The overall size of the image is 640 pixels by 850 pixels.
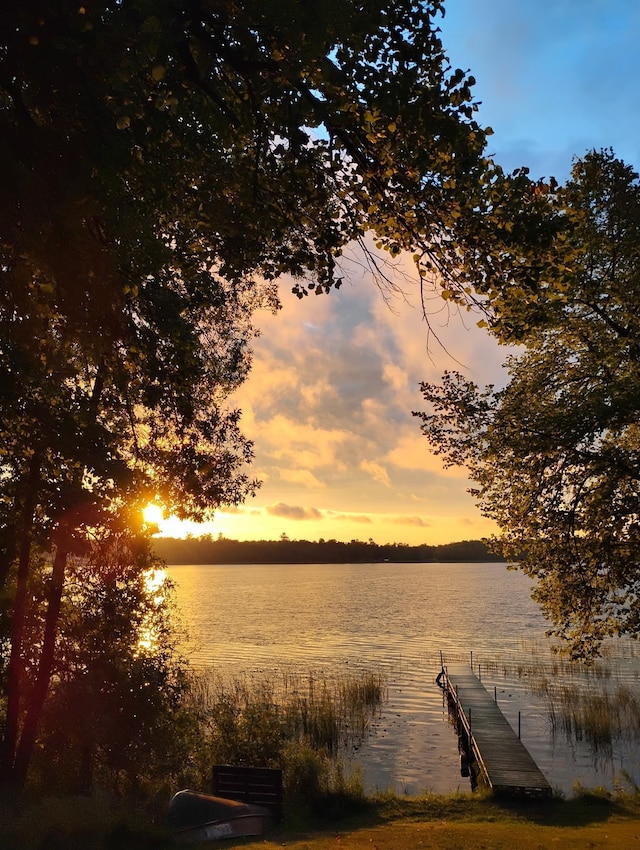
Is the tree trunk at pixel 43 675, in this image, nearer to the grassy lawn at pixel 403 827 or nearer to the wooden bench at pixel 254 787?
the grassy lawn at pixel 403 827

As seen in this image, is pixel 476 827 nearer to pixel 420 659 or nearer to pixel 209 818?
pixel 209 818

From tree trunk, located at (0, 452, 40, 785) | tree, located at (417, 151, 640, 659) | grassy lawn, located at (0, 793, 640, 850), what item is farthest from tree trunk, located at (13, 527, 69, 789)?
tree, located at (417, 151, 640, 659)

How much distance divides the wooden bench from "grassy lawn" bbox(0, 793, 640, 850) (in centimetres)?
57

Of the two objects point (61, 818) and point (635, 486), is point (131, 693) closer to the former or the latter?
point (61, 818)

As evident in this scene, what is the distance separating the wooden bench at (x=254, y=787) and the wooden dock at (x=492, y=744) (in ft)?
18.9

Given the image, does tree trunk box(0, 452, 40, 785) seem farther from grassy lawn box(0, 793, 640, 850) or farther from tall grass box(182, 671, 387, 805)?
tall grass box(182, 671, 387, 805)

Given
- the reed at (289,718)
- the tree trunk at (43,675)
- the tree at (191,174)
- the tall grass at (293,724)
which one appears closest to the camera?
the tree at (191,174)

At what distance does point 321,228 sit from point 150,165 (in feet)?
6.83

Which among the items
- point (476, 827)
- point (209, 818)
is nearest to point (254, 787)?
point (209, 818)

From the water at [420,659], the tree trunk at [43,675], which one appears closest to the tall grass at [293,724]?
the water at [420,659]

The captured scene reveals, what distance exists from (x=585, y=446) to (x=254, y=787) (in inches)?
405

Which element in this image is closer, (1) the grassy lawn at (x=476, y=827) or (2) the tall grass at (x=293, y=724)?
(1) the grassy lawn at (x=476, y=827)

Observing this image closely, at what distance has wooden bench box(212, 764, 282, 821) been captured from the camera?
14242 millimetres

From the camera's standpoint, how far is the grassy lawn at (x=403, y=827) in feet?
34.0
